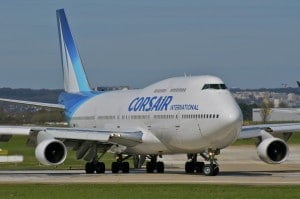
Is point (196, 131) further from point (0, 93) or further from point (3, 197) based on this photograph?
point (0, 93)

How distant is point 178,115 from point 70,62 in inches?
654

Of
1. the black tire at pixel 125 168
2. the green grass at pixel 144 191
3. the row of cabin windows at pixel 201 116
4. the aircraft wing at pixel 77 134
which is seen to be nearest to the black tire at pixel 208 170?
the row of cabin windows at pixel 201 116

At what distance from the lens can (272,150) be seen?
4859 centimetres

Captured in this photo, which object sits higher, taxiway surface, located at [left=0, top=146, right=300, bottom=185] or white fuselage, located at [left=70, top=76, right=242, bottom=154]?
white fuselage, located at [left=70, top=76, right=242, bottom=154]

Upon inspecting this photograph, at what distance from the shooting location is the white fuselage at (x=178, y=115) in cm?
4394

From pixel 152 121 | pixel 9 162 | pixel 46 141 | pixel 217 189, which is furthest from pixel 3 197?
pixel 9 162

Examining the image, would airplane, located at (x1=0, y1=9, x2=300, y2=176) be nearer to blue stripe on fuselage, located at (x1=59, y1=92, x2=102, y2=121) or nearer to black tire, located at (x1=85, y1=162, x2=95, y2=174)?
black tire, located at (x1=85, y1=162, x2=95, y2=174)

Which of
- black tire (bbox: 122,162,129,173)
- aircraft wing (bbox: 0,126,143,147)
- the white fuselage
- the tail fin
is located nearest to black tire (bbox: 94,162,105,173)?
aircraft wing (bbox: 0,126,143,147)

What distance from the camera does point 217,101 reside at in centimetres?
4425

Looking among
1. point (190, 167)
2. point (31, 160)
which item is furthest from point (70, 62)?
point (190, 167)

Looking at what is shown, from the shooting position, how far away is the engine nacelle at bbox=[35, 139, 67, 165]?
150ft

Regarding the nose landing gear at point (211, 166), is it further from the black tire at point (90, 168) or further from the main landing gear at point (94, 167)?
the black tire at point (90, 168)

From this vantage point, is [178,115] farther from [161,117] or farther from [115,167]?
[115,167]

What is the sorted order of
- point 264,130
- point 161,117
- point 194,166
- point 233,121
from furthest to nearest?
point 264,130 → point 194,166 → point 161,117 → point 233,121
